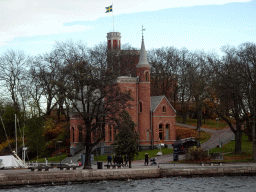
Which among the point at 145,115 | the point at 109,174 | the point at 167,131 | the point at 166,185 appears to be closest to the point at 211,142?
the point at 167,131

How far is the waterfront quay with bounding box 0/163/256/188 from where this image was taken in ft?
111

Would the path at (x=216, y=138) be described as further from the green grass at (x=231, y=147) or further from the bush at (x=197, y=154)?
the bush at (x=197, y=154)

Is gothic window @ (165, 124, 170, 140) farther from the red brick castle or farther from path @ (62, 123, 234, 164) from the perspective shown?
path @ (62, 123, 234, 164)

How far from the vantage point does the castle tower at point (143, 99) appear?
5978 centimetres

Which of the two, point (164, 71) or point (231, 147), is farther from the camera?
point (164, 71)

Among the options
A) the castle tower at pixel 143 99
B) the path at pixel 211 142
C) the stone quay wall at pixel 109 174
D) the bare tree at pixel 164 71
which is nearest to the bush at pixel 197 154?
the path at pixel 211 142

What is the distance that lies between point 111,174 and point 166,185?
5.34m

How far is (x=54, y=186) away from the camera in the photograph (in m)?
34.0

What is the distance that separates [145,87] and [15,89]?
2609 centimetres

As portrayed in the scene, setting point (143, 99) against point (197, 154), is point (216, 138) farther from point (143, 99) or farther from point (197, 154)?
point (197, 154)

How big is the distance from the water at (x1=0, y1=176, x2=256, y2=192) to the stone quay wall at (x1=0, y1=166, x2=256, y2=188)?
2.08 feet

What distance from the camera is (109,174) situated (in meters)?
36.7

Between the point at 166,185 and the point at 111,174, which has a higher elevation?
the point at 111,174

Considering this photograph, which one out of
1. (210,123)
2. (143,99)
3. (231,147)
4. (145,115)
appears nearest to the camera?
(231,147)
